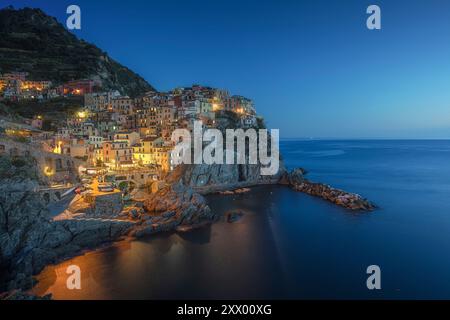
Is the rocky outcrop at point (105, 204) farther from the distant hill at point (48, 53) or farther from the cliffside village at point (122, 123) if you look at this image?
the distant hill at point (48, 53)

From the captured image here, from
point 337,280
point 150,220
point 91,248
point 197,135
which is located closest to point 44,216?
point 91,248

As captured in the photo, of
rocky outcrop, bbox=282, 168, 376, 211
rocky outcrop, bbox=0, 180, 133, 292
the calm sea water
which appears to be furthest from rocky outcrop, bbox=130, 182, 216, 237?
rocky outcrop, bbox=282, 168, 376, 211

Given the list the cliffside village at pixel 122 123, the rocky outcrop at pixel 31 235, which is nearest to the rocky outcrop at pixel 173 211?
the rocky outcrop at pixel 31 235

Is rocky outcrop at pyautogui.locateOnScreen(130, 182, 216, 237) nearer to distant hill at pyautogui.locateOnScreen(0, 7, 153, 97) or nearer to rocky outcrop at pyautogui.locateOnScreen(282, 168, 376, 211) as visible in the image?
rocky outcrop at pyautogui.locateOnScreen(282, 168, 376, 211)

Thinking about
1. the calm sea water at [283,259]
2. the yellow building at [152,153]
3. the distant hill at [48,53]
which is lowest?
the calm sea water at [283,259]
